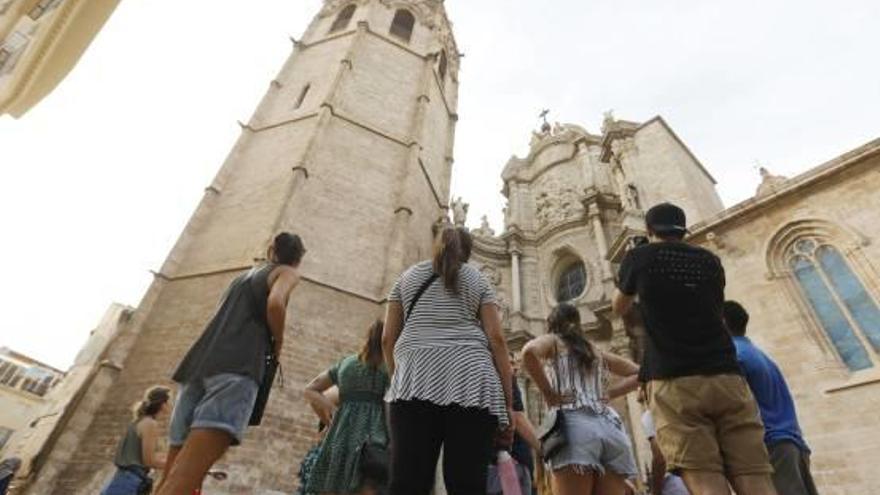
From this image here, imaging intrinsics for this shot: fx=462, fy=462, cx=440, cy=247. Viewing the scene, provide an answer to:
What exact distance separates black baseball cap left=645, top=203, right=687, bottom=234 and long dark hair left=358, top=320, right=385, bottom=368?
1.83 meters

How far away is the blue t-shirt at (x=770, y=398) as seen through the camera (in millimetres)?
3055

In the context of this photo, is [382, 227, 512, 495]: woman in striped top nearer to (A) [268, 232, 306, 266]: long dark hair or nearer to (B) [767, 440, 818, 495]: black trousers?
(A) [268, 232, 306, 266]: long dark hair

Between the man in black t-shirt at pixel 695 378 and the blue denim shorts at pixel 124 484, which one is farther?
Result: the blue denim shorts at pixel 124 484

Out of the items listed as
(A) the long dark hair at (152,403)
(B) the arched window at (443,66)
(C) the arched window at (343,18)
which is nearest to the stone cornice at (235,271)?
(A) the long dark hair at (152,403)

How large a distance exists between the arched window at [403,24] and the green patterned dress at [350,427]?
2012cm

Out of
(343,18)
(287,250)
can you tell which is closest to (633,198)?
(287,250)

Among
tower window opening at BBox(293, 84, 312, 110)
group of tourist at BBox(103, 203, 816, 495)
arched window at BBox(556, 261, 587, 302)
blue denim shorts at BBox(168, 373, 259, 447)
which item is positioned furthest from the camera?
arched window at BBox(556, 261, 587, 302)

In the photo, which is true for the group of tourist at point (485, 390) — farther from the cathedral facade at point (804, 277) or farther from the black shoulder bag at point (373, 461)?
the cathedral facade at point (804, 277)

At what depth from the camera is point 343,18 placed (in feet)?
68.4

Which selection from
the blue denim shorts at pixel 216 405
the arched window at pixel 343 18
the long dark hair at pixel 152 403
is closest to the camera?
the blue denim shorts at pixel 216 405

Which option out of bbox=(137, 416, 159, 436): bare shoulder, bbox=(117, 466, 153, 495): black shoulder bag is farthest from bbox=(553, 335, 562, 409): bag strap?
bbox=(117, 466, 153, 495): black shoulder bag

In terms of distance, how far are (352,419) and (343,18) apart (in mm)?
21529

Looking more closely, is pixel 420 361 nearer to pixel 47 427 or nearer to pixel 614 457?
pixel 614 457

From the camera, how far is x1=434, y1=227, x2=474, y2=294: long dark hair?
223 centimetres
